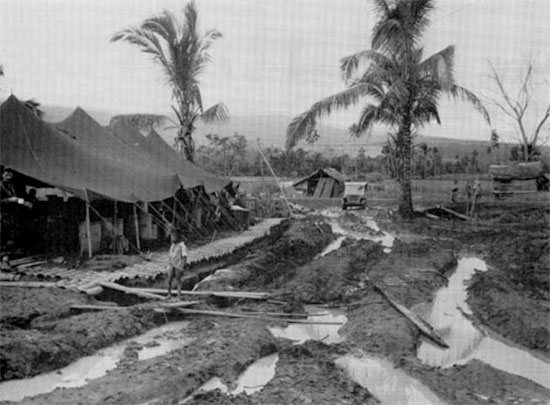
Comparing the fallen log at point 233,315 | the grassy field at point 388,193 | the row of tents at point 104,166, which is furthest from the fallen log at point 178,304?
the grassy field at point 388,193

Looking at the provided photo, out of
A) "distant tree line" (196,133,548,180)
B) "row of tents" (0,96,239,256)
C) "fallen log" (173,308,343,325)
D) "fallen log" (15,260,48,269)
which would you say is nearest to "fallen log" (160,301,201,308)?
"fallen log" (173,308,343,325)

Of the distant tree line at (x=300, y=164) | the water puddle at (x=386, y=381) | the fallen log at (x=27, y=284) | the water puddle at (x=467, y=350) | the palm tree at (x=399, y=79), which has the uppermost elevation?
the palm tree at (x=399, y=79)

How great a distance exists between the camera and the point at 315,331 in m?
7.99

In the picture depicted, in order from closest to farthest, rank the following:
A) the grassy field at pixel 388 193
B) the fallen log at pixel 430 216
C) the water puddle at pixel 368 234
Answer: the water puddle at pixel 368 234, the fallen log at pixel 430 216, the grassy field at pixel 388 193

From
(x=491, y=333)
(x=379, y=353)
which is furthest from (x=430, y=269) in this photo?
(x=379, y=353)

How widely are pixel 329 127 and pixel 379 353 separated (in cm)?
15018

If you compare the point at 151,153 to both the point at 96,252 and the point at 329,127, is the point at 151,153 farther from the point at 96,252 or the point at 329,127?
the point at 329,127

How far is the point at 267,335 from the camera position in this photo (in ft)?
23.8

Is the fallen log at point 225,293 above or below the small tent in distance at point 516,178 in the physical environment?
below

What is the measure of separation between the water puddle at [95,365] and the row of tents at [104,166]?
4460 mm

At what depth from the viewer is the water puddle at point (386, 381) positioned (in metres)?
5.67

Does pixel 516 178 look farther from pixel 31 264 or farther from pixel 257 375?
pixel 257 375

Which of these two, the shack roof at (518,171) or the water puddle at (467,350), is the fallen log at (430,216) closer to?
the shack roof at (518,171)

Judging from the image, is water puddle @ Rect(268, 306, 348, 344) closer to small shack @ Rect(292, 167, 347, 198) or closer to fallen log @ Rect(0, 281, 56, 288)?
fallen log @ Rect(0, 281, 56, 288)
